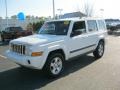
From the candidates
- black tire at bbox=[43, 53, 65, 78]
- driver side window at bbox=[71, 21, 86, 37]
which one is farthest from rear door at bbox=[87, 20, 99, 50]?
black tire at bbox=[43, 53, 65, 78]

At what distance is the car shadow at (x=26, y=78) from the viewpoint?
18.0 feet

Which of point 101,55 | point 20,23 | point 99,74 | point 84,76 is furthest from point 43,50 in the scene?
point 20,23

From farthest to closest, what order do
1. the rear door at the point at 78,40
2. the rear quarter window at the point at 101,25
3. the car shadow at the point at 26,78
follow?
the rear quarter window at the point at 101,25 → the rear door at the point at 78,40 → the car shadow at the point at 26,78

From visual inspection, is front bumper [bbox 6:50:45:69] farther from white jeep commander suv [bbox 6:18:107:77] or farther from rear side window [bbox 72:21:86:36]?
rear side window [bbox 72:21:86:36]

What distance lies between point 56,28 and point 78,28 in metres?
0.84

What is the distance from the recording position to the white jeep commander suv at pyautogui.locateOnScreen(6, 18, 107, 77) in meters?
5.73

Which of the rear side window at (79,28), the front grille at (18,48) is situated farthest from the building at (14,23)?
the front grille at (18,48)

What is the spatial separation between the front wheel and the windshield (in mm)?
992

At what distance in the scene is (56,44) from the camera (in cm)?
620

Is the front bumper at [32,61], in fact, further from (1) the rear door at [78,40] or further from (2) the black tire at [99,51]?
(2) the black tire at [99,51]

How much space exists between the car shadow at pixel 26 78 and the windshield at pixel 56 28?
1.44m

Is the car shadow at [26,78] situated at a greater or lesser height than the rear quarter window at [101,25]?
lesser

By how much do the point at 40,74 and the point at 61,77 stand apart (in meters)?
0.83

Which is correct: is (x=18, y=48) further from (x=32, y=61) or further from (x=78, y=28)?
(x=78, y=28)
